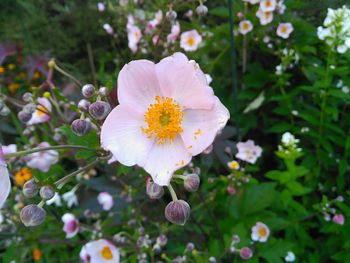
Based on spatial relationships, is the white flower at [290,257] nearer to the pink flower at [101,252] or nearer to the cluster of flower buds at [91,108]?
the pink flower at [101,252]

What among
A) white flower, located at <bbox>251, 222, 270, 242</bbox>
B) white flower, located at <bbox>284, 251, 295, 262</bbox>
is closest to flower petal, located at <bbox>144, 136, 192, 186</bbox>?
white flower, located at <bbox>251, 222, 270, 242</bbox>

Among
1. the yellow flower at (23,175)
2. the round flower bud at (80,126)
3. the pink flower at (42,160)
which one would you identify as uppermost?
the round flower bud at (80,126)

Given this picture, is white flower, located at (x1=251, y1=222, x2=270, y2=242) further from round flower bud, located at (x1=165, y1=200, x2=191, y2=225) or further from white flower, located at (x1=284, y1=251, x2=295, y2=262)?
round flower bud, located at (x1=165, y1=200, x2=191, y2=225)

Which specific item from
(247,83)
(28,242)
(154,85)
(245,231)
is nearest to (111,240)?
(28,242)

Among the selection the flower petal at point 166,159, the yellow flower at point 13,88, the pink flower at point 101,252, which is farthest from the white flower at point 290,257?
the yellow flower at point 13,88

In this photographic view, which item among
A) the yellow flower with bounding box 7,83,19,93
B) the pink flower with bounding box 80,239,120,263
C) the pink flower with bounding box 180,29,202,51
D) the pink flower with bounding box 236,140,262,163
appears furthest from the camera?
the yellow flower with bounding box 7,83,19,93

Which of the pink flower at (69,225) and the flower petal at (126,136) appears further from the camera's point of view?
the pink flower at (69,225)

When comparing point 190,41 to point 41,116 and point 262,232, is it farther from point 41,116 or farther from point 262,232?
point 262,232
